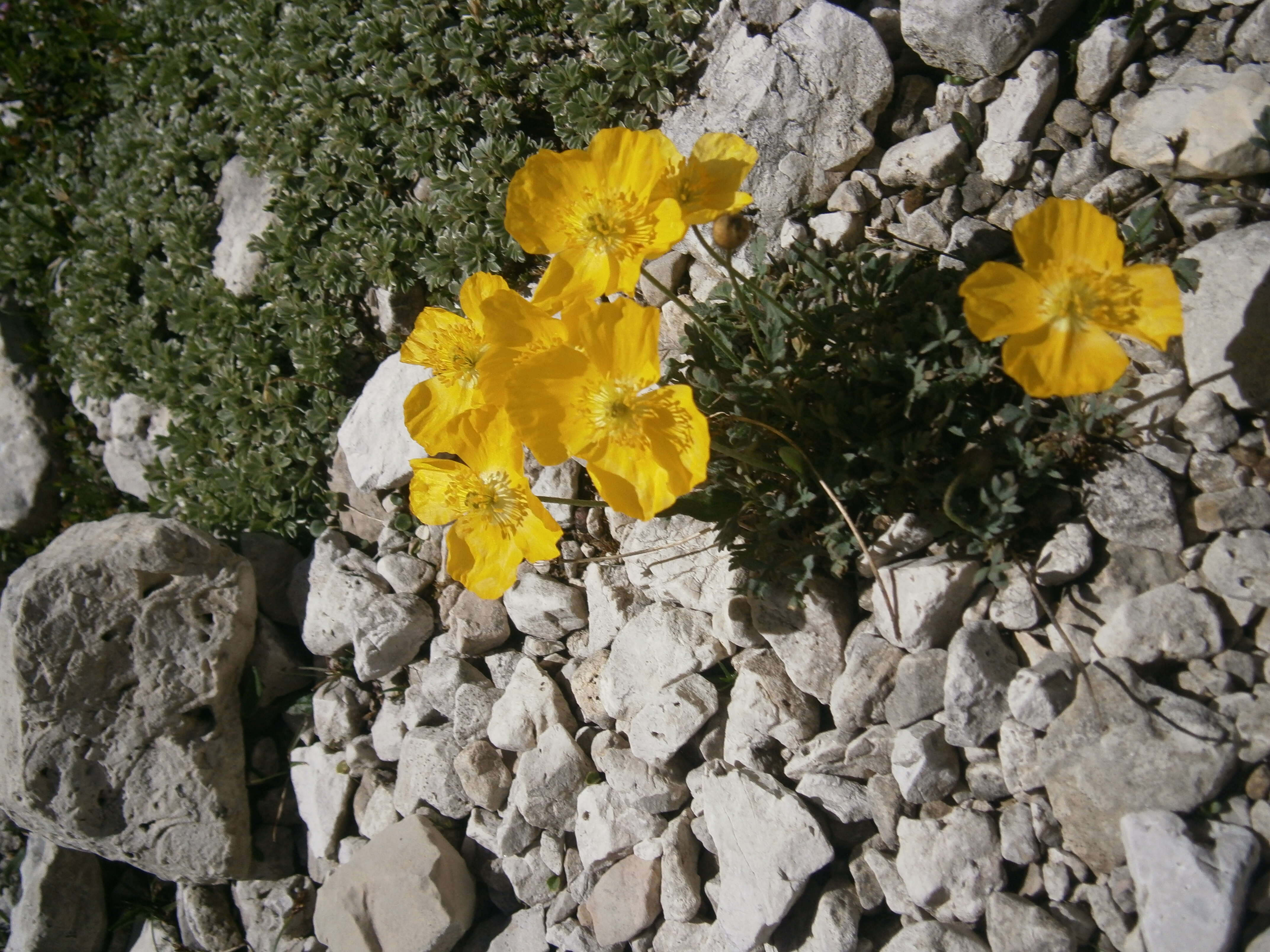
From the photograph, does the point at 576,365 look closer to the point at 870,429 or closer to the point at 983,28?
the point at 870,429

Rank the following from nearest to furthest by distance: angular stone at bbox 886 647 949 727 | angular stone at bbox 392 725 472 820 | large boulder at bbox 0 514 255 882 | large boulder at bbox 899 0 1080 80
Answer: angular stone at bbox 886 647 949 727, large boulder at bbox 899 0 1080 80, angular stone at bbox 392 725 472 820, large boulder at bbox 0 514 255 882

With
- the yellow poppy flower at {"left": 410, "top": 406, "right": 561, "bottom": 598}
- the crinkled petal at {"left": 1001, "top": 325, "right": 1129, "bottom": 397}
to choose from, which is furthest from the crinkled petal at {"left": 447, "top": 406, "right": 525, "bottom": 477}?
the crinkled petal at {"left": 1001, "top": 325, "right": 1129, "bottom": 397}

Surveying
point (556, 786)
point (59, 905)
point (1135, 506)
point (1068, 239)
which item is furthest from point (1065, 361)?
point (59, 905)

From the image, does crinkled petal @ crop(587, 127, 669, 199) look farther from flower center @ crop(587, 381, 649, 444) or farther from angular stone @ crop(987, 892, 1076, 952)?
angular stone @ crop(987, 892, 1076, 952)

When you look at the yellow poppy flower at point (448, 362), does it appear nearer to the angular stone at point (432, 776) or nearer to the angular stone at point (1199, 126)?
the angular stone at point (432, 776)

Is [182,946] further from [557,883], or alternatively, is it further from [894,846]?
[894,846]

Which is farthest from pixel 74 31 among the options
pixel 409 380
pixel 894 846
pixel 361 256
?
pixel 894 846
